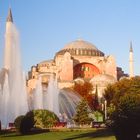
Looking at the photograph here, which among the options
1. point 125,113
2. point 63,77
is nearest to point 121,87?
point 63,77

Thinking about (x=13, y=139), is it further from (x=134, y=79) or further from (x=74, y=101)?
(x=134, y=79)

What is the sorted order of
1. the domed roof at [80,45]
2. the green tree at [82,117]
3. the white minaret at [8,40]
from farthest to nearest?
the domed roof at [80,45]
the white minaret at [8,40]
the green tree at [82,117]

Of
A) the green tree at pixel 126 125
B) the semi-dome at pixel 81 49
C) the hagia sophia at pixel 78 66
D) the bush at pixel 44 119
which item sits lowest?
the green tree at pixel 126 125

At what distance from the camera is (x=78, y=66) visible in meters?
80.6

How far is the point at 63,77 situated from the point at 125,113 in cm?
6282

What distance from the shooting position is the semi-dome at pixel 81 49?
83.1 metres

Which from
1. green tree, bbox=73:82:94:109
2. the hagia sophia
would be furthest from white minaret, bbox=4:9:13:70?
the hagia sophia

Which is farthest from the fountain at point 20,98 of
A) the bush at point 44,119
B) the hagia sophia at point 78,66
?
the hagia sophia at point 78,66

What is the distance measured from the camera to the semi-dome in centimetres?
8306

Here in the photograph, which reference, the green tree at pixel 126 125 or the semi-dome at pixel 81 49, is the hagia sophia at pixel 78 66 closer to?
the semi-dome at pixel 81 49

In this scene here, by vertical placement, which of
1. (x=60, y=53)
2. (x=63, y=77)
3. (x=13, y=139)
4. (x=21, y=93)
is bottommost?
(x=13, y=139)

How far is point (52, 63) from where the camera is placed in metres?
81.4

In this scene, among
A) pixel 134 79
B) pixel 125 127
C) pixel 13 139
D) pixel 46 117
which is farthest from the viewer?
pixel 134 79

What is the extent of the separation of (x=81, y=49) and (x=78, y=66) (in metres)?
4.37
